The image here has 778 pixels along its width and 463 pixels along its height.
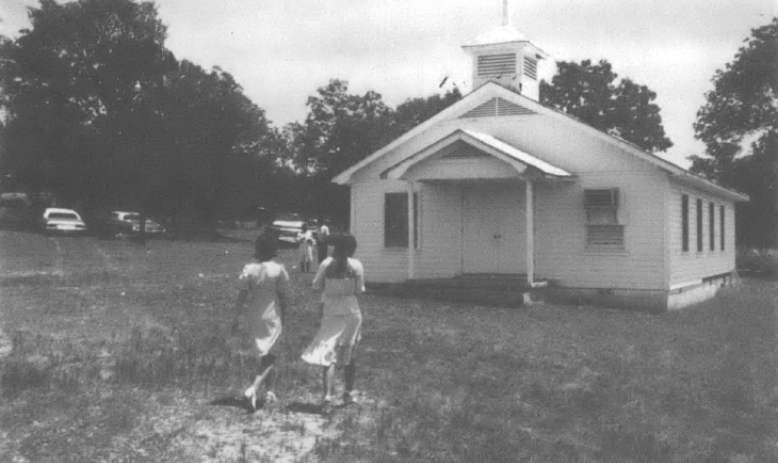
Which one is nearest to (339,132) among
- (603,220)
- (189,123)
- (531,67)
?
(189,123)

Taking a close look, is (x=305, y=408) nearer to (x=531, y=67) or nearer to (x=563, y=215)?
(x=563, y=215)

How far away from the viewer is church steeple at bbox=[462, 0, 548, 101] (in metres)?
A: 23.9

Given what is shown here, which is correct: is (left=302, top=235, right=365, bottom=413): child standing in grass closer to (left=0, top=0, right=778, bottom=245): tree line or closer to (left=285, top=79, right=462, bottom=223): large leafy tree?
(left=0, top=0, right=778, bottom=245): tree line

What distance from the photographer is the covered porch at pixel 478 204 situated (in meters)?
20.7

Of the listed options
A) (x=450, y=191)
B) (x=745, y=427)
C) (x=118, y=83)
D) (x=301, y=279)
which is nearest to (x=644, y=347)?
(x=745, y=427)

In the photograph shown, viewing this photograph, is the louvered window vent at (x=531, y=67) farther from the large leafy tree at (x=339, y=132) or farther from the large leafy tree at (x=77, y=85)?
the large leafy tree at (x=339, y=132)

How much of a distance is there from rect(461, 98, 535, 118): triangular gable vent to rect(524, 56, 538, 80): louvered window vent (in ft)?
6.15

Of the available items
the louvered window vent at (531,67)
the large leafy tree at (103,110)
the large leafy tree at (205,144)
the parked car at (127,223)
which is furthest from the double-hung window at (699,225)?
the large leafy tree at (205,144)

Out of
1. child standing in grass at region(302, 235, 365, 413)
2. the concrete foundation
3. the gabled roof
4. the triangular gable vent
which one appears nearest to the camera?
child standing in grass at region(302, 235, 365, 413)

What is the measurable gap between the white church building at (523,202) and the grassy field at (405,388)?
111 inches

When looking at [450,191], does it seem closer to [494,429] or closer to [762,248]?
[494,429]

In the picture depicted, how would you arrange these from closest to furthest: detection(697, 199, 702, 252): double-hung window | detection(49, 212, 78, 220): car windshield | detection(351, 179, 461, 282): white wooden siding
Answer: detection(351, 179, 461, 282): white wooden siding
detection(697, 199, 702, 252): double-hung window
detection(49, 212, 78, 220): car windshield

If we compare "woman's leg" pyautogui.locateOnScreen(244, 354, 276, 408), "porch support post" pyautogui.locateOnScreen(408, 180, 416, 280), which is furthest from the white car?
"woman's leg" pyautogui.locateOnScreen(244, 354, 276, 408)

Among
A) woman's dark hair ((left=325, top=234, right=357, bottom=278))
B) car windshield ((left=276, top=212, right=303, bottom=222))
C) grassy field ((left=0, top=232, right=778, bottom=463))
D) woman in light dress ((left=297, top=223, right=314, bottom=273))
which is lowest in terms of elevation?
grassy field ((left=0, top=232, right=778, bottom=463))
